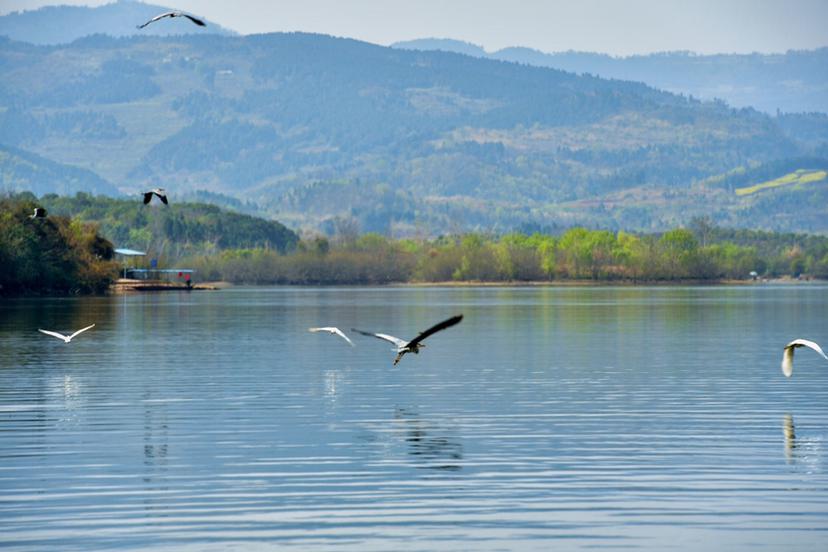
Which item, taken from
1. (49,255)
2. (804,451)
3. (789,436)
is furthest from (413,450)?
(49,255)

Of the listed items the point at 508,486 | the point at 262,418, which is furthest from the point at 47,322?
the point at 508,486

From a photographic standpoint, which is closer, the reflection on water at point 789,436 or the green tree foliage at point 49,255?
the reflection on water at point 789,436

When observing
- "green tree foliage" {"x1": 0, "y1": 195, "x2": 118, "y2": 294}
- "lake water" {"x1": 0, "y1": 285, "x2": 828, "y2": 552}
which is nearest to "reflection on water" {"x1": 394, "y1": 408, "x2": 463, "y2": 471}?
"lake water" {"x1": 0, "y1": 285, "x2": 828, "y2": 552}

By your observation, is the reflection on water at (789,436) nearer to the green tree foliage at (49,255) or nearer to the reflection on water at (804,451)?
the reflection on water at (804,451)

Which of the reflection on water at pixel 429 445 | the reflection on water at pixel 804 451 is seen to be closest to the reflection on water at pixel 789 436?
the reflection on water at pixel 804 451

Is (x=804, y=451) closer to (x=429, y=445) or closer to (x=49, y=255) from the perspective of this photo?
(x=429, y=445)

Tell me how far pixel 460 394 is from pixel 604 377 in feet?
23.8

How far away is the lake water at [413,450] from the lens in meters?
19.4

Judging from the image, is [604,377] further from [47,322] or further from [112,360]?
[47,322]

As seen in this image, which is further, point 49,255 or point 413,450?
point 49,255

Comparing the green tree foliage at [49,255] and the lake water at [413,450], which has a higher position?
A: the green tree foliage at [49,255]

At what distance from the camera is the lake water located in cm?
1938

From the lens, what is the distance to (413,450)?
2634 centimetres

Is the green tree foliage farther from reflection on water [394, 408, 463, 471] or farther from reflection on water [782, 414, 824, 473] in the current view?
reflection on water [782, 414, 824, 473]
